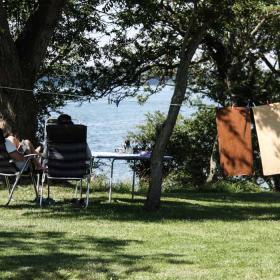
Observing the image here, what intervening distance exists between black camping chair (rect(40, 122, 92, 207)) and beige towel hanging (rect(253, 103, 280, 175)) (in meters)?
2.17

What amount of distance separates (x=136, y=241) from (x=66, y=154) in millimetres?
2642

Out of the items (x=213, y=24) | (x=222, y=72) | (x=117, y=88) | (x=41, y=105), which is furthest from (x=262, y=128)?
(x=222, y=72)

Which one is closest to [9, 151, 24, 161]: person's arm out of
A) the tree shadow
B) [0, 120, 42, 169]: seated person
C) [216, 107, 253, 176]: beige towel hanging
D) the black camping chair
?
[0, 120, 42, 169]: seated person

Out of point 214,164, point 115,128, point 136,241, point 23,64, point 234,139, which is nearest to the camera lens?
point 136,241

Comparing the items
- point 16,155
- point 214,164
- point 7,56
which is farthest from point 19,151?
point 214,164

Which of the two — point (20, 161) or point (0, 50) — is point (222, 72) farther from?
point (20, 161)

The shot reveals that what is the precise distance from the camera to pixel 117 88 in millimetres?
18031

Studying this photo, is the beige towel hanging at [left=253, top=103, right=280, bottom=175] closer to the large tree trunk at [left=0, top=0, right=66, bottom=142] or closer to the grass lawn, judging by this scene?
the grass lawn

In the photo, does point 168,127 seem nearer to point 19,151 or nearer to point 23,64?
point 19,151

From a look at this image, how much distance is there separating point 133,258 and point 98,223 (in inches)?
76.4

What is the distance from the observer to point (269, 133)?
328 inches

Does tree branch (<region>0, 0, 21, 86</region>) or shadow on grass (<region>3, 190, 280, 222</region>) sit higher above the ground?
tree branch (<region>0, 0, 21, 86</region>)

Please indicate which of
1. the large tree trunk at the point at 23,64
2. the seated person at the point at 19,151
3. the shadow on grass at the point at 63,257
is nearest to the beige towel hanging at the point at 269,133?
the shadow on grass at the point at 63,257

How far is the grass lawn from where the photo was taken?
5117 mm
